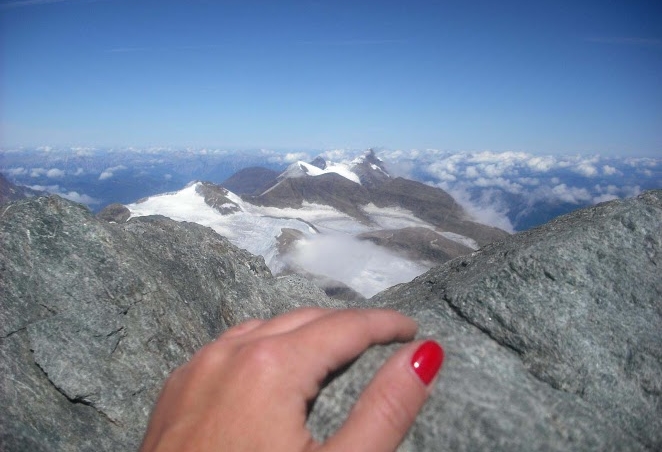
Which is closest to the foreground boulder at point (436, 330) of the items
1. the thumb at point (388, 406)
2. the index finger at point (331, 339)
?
the index finger at point (331, 339)

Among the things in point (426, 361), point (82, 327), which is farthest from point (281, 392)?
point (82, 327)

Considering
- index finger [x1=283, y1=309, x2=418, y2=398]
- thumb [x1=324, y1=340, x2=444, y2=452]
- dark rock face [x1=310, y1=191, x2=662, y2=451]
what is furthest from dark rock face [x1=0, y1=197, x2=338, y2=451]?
thumb [x1=324, y1=340, x2=444, y2=452]

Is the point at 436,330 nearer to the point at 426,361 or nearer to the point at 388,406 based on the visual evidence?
the point at 426,361

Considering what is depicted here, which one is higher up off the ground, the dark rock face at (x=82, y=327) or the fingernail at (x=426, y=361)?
the fingernail at (x=426, y=361)

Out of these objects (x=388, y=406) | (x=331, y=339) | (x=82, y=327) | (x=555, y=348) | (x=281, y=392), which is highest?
(x=331, y=339)

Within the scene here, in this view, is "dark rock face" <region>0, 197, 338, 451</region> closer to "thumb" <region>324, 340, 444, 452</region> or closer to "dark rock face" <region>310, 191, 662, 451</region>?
"dark rock face" <region>310, 191, 662, 451</region>

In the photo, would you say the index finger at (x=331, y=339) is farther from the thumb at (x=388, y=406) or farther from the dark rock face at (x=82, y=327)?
the dark rock face at (x=82, y=327)

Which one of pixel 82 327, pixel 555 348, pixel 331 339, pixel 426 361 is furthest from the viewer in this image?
pixel 82 327
